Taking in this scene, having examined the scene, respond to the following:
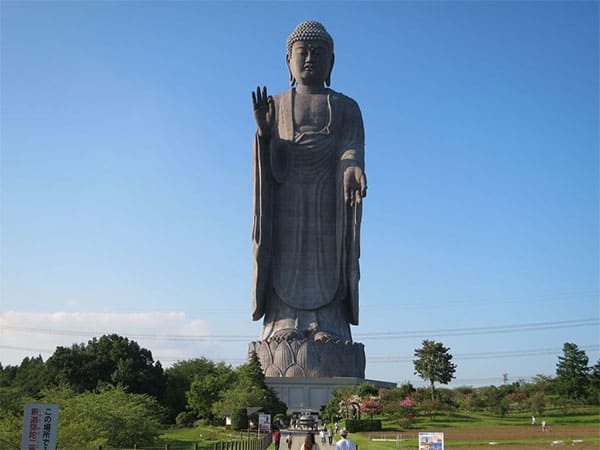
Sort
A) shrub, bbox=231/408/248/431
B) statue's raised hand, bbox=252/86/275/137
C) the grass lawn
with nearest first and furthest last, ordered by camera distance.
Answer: the grass lawn
shrub, bbox=231/408/248/431
statue's raised hand, bbox=252/86/275/137

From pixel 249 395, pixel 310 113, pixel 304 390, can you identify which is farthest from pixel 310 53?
pixel 249 395

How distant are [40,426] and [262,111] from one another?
805 inches

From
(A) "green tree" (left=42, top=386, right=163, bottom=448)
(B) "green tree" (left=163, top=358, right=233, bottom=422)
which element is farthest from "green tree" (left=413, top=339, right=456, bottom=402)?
→ (A) "green tree" (left=42, top=386, right=163, bottom=448)

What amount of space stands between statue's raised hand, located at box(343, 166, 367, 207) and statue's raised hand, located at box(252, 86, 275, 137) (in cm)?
362

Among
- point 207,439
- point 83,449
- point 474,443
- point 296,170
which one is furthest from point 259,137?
point 83,449

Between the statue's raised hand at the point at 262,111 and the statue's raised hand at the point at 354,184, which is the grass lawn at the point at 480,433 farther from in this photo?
the statue's raised hand at the point at 262,111

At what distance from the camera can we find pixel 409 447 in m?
16.7

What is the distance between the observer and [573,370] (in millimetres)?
37062

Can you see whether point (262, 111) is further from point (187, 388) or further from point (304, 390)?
point (187, 388)

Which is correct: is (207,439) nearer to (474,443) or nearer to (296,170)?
(474,443)

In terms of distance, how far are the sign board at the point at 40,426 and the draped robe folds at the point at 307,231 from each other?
2281cm

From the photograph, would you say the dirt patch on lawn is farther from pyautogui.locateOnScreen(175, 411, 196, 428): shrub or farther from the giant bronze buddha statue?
pyautogui.locateOnScreen(175, 411, 196, 428): shrub

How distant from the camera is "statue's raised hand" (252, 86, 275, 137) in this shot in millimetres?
26828

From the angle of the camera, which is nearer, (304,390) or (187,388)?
(304,390)
